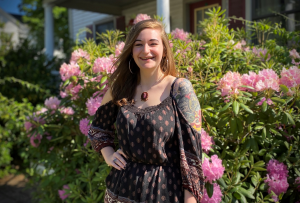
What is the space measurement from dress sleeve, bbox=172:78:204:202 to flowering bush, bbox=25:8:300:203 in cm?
28

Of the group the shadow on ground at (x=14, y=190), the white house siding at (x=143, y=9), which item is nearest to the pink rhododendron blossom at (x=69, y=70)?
the shadow on ground at (x=14, y=190)

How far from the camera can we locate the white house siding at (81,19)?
31.6 feet

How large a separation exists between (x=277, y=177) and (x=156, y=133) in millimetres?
1089

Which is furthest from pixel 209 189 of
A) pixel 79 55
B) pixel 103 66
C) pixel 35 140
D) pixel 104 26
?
pixel 104 26

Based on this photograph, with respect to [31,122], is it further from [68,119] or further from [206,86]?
[206,86]

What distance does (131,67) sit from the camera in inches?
75.1

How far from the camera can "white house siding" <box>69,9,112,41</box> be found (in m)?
9.63

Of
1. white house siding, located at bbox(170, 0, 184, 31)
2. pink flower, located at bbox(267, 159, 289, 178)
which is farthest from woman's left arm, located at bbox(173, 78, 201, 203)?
white house siding, located at bbox(170, 0, 184, 31)

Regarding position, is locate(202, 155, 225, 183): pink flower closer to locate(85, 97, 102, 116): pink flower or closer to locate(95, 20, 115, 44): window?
locate(85, 97, 102, 116): pink flower

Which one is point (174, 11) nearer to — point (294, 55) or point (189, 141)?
point (294, 55)

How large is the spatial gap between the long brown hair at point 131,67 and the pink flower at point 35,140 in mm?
1263

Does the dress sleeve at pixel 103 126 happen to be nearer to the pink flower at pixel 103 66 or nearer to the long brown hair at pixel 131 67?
the long brown hair at pixel 131 67

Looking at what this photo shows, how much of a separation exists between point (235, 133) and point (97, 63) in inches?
47.1

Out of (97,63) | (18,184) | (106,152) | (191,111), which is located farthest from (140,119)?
(18,184)
